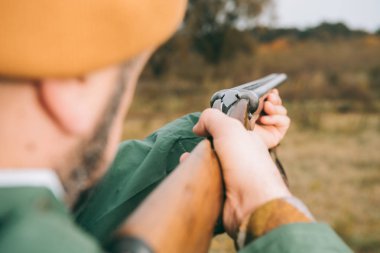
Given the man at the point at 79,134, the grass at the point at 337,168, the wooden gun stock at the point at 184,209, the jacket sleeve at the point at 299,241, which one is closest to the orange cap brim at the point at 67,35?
the man at the point at 79,134

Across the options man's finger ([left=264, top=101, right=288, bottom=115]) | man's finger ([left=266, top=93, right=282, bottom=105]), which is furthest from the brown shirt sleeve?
man's finger ([left=266, top=93, right=282, bottom=105])

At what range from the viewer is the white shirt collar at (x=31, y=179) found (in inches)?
30.9

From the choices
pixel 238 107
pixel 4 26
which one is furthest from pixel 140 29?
pixel 238 107

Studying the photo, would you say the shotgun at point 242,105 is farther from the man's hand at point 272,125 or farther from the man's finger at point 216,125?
the man's finger at point 216,125

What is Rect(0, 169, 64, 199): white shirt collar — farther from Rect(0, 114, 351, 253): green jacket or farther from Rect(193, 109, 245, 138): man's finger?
Rect(193, 109, 245, 138): man's finger

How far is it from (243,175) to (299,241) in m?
0.33

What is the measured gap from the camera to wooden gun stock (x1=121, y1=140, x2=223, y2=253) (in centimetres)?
96

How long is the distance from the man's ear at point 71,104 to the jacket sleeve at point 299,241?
18.1 inches

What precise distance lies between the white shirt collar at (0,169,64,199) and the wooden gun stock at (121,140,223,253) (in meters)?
0.16

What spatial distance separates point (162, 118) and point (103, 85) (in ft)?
38.2

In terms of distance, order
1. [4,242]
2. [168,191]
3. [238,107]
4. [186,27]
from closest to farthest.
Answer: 1. [4,242]
2. [168,191]
3. [238,107]
4. [186,27]

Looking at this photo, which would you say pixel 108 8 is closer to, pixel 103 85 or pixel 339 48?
pixel 103 85

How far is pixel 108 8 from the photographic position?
88 centimetres

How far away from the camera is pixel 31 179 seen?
799mm
